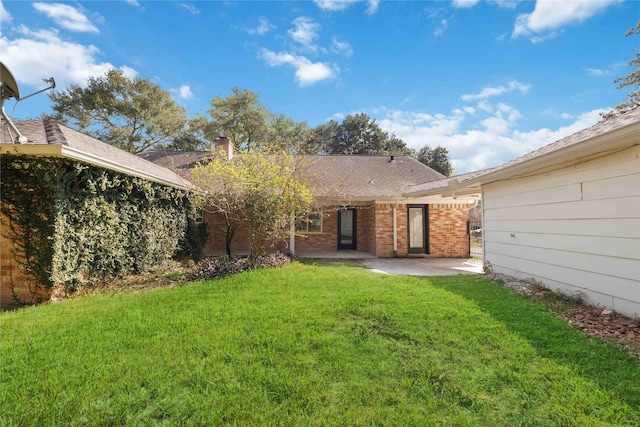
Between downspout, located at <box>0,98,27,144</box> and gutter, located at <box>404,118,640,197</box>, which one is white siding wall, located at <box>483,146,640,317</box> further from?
downspout, located at <box>0,98,27,144</box>

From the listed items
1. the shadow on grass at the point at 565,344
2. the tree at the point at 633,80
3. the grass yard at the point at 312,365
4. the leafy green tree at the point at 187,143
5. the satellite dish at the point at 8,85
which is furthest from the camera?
the leafy green tree at the point at 187,143

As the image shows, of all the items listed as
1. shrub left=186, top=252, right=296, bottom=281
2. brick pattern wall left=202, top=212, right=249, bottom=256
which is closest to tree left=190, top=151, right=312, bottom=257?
shrub left=186, top=252, right=296, bottom=281

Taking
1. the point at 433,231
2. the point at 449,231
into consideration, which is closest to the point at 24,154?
the point at 433,231

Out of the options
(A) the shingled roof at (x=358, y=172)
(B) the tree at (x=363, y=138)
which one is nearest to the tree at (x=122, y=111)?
(A) the shingled roof at (x=358, y=172)

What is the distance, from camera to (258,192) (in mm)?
7496

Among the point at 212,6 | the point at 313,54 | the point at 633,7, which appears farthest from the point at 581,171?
the point at 313,54

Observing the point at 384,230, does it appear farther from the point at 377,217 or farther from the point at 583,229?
the point at 583,229

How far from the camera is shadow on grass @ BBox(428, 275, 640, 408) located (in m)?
2.66

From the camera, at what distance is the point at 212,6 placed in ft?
25.4

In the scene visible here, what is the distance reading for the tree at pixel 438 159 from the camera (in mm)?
30408

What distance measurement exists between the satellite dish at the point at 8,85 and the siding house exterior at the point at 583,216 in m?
9.55

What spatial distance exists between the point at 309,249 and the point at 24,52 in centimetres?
1034

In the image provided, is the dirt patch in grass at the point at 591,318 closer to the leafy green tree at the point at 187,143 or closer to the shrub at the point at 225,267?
the shrub at the point at 225,267

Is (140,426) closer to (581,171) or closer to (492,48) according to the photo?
(581,171)
